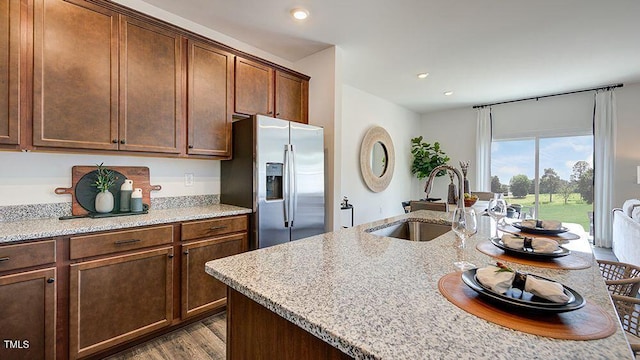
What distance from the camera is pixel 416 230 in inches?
80.3

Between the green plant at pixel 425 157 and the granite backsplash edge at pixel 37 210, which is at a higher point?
the green plant at pixel 425 157

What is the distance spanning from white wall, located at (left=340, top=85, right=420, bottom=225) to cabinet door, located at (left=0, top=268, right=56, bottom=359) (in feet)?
11.2

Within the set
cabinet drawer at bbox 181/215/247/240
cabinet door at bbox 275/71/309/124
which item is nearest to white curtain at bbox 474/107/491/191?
cabinet door at bbox 275/71/309/124

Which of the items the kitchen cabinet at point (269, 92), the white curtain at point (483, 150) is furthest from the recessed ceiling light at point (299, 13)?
the white curtain at point (483, 150)

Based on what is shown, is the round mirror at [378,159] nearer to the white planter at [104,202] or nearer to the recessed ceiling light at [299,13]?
the recessed ceiling light at [299,13]

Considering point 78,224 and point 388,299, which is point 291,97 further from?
point 388,299

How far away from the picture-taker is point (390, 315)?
0.69 meters

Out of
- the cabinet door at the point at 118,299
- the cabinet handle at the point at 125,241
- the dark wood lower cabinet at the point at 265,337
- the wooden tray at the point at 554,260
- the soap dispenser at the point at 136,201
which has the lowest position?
the cabinet door at the point at 118,299

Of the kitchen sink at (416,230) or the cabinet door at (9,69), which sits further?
the kitchen sink at (416,230)

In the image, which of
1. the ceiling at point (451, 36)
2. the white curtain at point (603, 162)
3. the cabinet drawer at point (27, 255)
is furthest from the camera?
the white curtain at point (603, 162)

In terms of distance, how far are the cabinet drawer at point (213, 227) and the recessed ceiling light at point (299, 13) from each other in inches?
71.0

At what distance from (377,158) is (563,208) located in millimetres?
3398

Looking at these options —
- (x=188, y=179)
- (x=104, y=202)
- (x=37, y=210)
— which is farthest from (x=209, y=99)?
(x=37, y=210)

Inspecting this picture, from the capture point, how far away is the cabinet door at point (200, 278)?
214 cm
